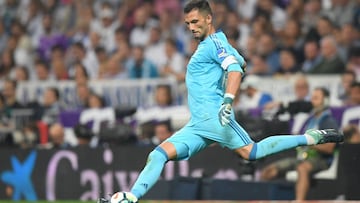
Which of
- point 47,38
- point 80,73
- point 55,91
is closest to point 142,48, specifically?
point 80,73

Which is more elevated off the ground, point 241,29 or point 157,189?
point 241,29

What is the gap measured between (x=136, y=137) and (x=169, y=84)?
175cm

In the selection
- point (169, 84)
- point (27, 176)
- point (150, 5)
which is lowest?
point (27, 176)

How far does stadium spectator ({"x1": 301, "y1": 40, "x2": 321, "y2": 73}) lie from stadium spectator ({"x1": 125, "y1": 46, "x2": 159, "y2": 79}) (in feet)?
9.65

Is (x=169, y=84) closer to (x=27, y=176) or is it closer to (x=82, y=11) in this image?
(x=27, y=176)

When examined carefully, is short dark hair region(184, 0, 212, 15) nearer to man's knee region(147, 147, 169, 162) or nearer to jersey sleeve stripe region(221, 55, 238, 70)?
jersey sleeve stripe region(221, 55, 238, 70)

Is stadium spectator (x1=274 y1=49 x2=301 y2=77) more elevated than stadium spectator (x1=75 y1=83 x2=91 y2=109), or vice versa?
stadium spectator (x1=274 y1=49 x2=301 y2=77)

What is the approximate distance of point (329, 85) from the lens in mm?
16672

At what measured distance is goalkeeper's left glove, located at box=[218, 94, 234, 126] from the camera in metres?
10.5

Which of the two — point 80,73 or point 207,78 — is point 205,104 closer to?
point 207,78

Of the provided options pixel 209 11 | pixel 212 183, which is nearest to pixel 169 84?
pixel 212 183

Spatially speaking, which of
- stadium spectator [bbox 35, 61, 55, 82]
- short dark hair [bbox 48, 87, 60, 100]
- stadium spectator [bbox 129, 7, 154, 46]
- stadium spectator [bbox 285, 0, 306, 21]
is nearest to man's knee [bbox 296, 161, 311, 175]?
stadium spectator [bbox 285, 0, 306, 21]

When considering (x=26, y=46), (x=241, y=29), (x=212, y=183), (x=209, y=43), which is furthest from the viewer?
(x=26, y=46)

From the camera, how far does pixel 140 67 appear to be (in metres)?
19.5
